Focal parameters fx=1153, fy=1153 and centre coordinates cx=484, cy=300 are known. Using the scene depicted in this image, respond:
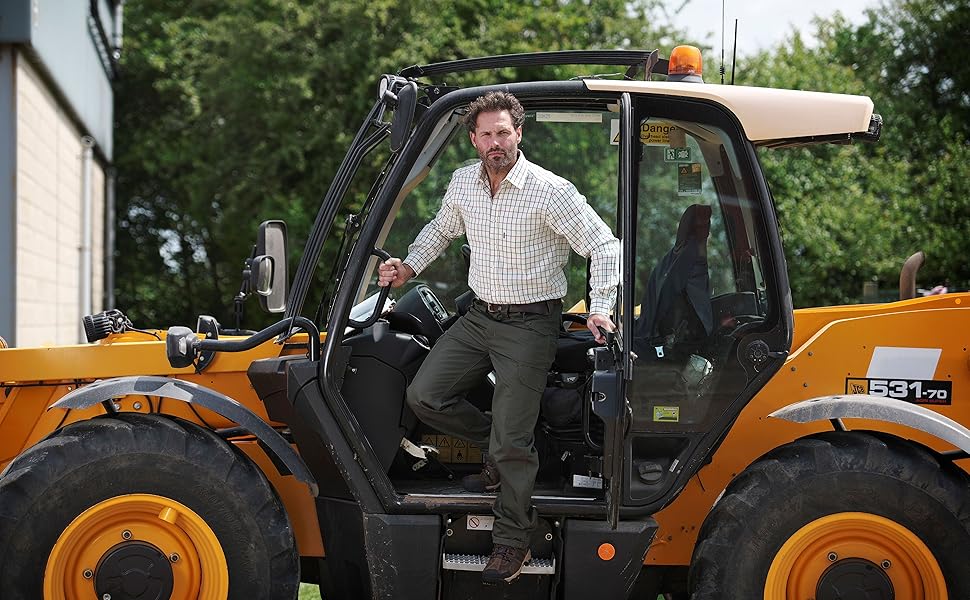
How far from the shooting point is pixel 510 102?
14.6 ft

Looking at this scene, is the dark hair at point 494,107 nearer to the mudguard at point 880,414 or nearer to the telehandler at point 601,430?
the telehandler at point 601,430

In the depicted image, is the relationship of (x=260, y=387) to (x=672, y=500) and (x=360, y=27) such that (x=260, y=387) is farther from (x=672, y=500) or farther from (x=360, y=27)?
(x=360, y=27)

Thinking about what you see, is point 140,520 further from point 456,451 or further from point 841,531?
point 841,531

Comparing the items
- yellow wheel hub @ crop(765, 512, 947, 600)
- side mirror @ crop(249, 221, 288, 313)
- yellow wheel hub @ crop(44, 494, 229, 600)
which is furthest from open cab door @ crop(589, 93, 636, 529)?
yellow wheel hub @ crop(44, 494, 229, 600)

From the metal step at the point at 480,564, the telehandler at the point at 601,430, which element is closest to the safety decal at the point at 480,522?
the telehandler at the point at 601,430

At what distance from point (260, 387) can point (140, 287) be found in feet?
74.4

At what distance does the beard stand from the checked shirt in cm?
4

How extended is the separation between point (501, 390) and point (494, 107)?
1.09m

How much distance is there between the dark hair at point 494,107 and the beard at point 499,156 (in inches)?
4.2

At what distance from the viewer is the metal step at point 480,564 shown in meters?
4.54

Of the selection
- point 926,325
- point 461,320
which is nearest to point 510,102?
point 461,320

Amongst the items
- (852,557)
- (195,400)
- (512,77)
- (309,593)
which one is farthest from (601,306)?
(512,77)

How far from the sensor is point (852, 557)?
447 cm

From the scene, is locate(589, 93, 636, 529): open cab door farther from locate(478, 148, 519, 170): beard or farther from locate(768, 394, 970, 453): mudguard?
locate(768, 394, 970, 453): mudguard
